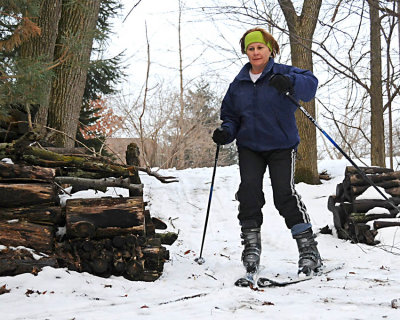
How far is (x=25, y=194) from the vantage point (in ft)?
11.2

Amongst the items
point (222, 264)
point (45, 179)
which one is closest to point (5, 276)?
point (45, 179)

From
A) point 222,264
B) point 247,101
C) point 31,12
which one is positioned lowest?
point 222,264

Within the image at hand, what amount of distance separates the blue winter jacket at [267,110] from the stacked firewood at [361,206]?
82.9 inches

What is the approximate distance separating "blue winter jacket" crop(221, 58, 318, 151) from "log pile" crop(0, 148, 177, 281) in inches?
46.1

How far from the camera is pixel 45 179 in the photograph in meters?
3.58

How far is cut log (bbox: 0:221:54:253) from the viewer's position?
126 inches

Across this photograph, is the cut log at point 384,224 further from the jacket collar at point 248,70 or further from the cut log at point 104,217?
the cut log at point 104,217

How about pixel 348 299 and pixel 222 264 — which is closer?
pixel 348 299

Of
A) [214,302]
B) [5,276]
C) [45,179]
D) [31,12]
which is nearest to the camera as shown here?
[214,302]

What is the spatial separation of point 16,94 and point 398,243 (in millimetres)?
4739

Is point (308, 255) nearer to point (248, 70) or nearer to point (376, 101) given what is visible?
point (248, 70)

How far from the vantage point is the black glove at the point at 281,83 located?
344 centimetres

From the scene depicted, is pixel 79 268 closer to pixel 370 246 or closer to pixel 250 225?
pixel 250 225

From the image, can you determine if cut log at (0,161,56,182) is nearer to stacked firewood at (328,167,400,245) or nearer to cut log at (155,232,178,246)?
cut log at (155,232,178,246)
